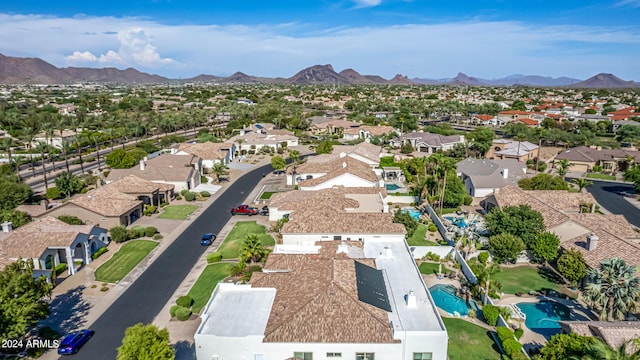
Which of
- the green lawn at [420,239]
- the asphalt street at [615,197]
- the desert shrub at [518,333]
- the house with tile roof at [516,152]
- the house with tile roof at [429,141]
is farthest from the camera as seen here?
the house with tile roof at [429,141]

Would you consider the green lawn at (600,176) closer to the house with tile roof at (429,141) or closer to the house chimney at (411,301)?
the house with tile roof at (429,141)

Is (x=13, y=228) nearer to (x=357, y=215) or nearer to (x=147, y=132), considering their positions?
(x=357, y=215)

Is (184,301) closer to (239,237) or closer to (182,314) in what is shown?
(182,314)

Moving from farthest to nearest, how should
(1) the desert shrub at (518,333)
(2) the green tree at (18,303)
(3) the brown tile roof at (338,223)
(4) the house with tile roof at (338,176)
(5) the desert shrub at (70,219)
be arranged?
(4) the house with tile roof at (338,176) < (5) the desert shrub at (70,219) < (3) the brown tile roof at (338,223) < (1) the desert shrub at (518,333) < (2) the green tree at (18,303)

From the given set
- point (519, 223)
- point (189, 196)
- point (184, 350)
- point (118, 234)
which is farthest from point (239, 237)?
point (519, 223)

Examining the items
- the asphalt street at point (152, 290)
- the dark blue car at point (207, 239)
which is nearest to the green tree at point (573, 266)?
the asphalt street at point (152, 290)

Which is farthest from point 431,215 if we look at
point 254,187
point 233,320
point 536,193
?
point 233,320

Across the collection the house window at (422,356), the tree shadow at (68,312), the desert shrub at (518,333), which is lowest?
the tree shadow at (68,312)
